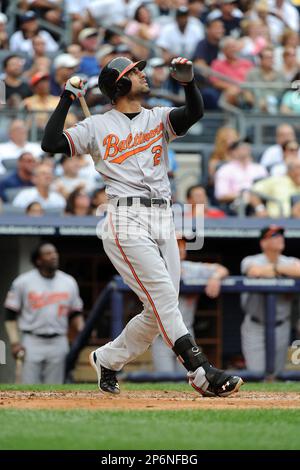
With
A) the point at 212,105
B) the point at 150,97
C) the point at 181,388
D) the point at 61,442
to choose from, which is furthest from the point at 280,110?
the point at 61,442

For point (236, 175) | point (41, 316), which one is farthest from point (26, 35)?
point (41, 316)

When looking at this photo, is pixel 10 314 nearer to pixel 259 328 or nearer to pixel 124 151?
pixel 259 328

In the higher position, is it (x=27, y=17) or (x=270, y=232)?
(x=27, y=17)

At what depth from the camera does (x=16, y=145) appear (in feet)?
39.7

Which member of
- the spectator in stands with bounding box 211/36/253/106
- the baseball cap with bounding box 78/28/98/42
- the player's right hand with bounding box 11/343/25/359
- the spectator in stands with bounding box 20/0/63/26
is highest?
the spectator in stands with bounding box 20/0/63/26

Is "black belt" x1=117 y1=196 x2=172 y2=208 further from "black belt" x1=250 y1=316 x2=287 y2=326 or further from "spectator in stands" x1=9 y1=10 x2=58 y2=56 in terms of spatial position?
"spectator in stands" x1=9 y1=10 x2=58 y2=56

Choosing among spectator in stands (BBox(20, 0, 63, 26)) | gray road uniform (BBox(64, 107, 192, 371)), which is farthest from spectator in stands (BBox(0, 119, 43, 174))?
gray road uniform (BBox(64, 107, 192, 371))

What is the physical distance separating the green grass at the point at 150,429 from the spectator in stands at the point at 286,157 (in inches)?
255

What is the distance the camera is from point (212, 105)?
545 inches

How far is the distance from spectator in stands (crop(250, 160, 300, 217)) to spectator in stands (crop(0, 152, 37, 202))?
2266mm

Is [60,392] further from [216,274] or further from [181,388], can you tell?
[216,274]

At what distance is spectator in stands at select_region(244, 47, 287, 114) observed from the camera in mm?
13984

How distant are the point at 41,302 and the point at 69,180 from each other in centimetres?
178

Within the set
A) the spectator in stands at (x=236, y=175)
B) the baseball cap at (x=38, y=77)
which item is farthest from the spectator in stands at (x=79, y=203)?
the baseball cap at (x=38, y=77)
